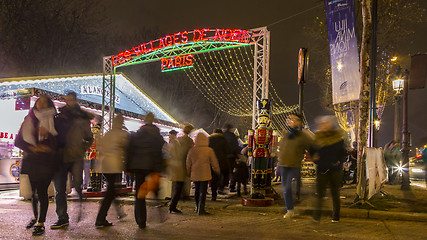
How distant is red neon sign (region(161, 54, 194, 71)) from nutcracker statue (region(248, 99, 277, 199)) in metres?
6.75

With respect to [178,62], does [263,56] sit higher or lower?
lower

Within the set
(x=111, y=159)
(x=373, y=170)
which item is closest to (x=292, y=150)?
(x=373, y=170)

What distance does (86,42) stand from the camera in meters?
29.4

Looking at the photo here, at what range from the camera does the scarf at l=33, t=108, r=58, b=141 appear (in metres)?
5.27

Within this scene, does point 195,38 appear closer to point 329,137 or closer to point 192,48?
point 192,48

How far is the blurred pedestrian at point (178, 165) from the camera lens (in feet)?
23.9

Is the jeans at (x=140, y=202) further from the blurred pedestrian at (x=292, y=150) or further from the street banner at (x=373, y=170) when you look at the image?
the street banner at (x=373, y=170)

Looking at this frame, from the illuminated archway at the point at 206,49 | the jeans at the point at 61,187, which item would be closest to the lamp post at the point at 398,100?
the illuminated archway at the point at 206,49

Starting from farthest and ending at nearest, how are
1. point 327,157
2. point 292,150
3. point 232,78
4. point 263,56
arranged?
point 232,78 < point 263,56 < point 292,150 < point 327,157

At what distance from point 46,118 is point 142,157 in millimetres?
1476

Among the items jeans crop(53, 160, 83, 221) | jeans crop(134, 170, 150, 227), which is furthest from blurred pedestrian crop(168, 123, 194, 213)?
jeans crop(53, 160, 83, 221)

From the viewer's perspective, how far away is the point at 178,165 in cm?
759

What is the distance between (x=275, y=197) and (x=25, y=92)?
8.83m

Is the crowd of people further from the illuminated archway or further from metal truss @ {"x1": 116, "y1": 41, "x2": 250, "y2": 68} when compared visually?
metal truss @ {"x1": 116, "y1": 41, "x2": 250, "y2": 68}
